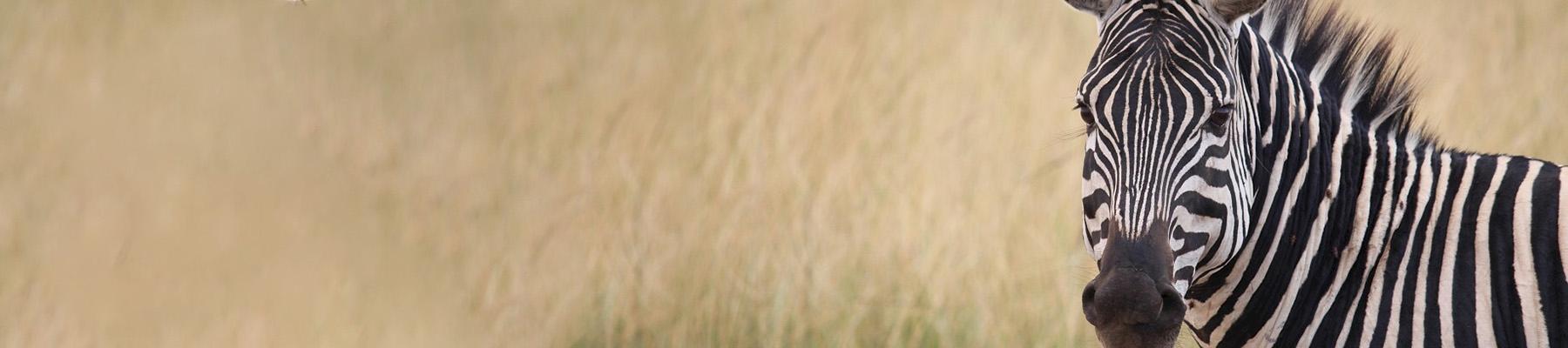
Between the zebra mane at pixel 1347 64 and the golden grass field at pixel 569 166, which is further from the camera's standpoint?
the golden grass field at pixel 569 166

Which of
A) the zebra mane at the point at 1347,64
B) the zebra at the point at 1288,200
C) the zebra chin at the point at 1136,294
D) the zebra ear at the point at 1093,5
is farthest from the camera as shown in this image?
the zebra mane at the point at 1347,64

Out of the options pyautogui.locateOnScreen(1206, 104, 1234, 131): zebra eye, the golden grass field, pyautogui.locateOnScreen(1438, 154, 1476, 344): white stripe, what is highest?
pyautogui.locateOnScreen(1206, 104, 1234, 131): zebra eye

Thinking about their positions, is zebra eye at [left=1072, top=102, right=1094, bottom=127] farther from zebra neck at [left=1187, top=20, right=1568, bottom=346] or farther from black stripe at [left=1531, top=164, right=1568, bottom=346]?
black stripe at [left=1531, top=164, right=1568, bottom=346]

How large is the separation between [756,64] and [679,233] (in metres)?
1.29

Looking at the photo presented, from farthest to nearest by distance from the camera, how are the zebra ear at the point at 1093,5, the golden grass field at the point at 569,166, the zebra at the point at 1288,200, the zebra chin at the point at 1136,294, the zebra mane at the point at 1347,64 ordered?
the golden grass field at the point at 569,166
the zebra mane at the point at 1347,64
the zebra ear at the point at 1093,5
the zebra at the point at 1288,200
the zebra chin at the point at 1136,294

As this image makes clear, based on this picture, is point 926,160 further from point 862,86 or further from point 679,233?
point 679,233

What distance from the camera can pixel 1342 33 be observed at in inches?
147

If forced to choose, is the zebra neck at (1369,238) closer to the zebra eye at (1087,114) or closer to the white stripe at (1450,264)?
the white stripe at (1450,264)

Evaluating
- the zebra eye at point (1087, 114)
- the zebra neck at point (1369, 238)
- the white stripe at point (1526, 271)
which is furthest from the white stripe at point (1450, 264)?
the zebra eye at point (1087, 114)

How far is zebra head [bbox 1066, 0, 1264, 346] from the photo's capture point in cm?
301

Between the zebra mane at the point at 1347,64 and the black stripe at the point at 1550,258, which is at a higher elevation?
the zebra mane at the point at 1347,64

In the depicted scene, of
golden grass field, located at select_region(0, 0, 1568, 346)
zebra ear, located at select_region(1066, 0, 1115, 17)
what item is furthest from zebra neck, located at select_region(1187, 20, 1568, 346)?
golden grass field, located at select_region(0, 0, 1568, 346)

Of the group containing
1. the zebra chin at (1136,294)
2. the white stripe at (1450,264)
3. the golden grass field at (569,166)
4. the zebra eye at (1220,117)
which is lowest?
the golden grass field at (569,166)

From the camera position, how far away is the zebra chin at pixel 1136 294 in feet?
9.68
